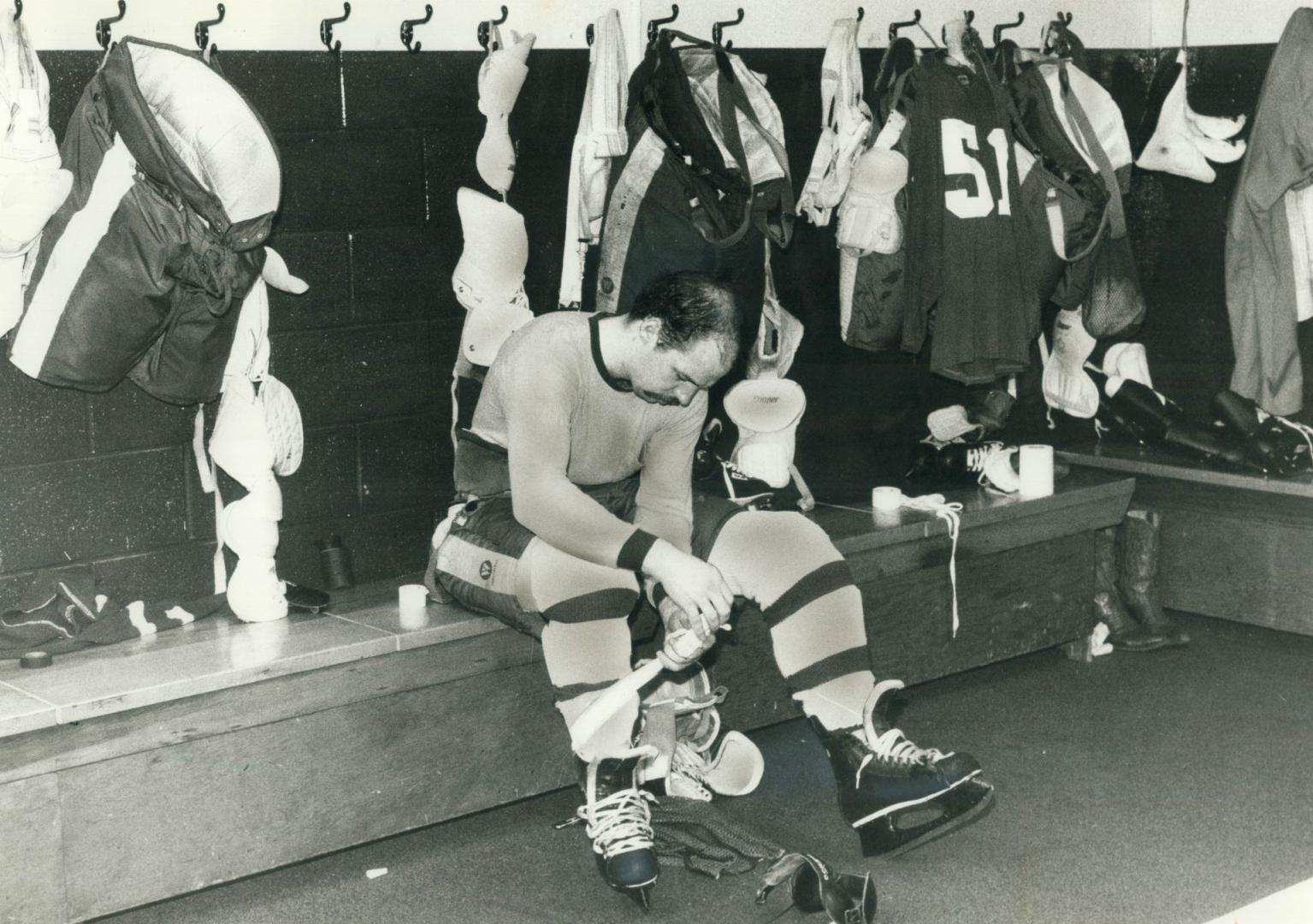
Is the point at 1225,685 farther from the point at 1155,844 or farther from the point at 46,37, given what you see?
the point at 46,37

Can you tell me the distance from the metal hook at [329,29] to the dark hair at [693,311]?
0.98m

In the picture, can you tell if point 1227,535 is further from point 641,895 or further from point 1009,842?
point 641,895

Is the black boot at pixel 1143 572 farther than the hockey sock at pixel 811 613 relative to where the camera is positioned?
Yes

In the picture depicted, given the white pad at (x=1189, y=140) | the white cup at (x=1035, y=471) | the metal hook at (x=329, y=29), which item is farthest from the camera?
the white pad at (x=1189, y=140)

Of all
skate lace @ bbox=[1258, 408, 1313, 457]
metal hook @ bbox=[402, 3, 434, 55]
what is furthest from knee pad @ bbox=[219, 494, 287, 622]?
skate lace @ bbox=[1258, 408, 1313, 457]

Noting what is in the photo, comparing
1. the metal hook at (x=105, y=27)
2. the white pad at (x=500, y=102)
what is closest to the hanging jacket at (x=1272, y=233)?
the white pad at (x=500, y=102)

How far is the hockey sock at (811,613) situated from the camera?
103 inches

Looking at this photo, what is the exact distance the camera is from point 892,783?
2.54 m

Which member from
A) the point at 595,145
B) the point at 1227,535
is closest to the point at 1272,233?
the point at 1227,535

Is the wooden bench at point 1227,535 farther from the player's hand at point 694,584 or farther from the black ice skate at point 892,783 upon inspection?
the player's hand at point 694,584

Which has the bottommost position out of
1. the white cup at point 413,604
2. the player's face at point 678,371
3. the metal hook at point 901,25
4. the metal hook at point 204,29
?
the white cup at point 413,604

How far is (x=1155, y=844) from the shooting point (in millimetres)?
2764

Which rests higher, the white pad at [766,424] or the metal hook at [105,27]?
the metal hook at [105,27]

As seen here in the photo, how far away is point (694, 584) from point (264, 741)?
0.78 metres
